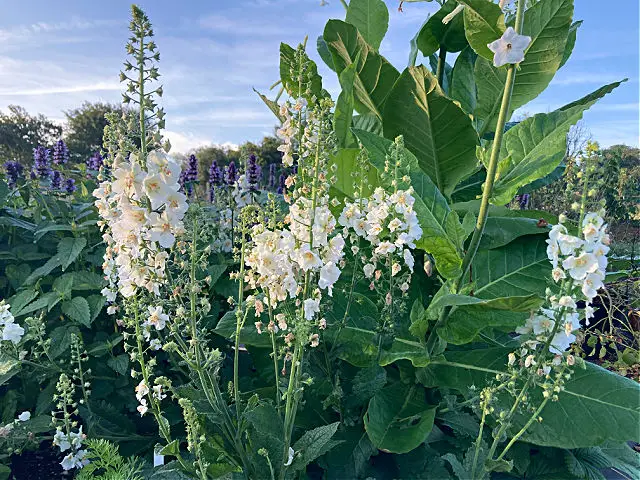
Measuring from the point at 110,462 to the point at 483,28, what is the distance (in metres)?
1.78

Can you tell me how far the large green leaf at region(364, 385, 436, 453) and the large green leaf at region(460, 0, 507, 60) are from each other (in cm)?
122

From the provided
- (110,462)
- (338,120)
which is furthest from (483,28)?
(110,462)

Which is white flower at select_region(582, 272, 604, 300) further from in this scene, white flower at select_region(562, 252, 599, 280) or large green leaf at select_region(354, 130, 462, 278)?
large green leaf at select_region(354, 130, 462, 278)

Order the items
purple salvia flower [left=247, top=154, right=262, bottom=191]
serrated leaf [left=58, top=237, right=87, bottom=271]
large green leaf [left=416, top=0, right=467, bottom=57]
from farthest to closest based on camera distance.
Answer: purple salvia flower [left=247, top=154, right=262, bottom=191]
serrated leaf [left=58, top=237, right=87, bottom=271]
large green leaf [left=416, top=0, right=467, bottom=57]

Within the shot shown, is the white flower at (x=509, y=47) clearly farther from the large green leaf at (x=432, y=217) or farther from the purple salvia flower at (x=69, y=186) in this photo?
the purple salvia flower at (x=69, y=186)

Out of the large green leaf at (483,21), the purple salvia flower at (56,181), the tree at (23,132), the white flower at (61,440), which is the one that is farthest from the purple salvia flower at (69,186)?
the tree at (23,132)

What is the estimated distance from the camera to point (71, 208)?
2822mm

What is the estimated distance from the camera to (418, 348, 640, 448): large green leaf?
1560 mm

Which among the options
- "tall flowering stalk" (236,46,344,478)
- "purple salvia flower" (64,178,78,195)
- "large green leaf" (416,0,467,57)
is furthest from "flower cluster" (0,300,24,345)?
"large green leaf" (416,0,467,57)

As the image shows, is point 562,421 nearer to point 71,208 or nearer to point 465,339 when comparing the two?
point 465,339

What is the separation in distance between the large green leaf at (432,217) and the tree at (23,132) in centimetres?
2560

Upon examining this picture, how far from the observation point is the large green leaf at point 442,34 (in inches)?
83.3

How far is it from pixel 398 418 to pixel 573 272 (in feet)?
2.80

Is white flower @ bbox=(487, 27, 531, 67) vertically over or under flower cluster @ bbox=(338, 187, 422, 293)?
over
